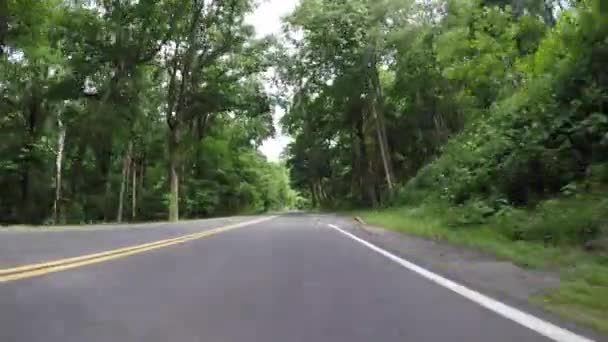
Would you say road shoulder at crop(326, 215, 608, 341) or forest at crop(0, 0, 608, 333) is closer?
road shoulder at crop(326, 215, 608, 341)

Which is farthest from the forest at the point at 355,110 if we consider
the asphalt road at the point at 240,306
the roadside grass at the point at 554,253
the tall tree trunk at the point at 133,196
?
the tall tree trunk at the point at 133,196

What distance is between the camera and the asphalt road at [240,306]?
15.1 ft

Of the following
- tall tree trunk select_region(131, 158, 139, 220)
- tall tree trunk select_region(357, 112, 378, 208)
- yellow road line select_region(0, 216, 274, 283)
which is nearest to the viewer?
yellow road line select_region(0, 216, 274, 283)

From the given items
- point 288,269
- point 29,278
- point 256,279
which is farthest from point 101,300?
point 288,269

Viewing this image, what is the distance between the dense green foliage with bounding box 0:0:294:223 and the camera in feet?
110

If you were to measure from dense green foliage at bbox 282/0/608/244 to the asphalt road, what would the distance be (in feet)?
18.0

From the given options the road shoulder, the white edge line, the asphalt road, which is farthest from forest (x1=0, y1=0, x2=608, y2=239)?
the asphalt road

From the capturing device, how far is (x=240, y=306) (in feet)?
18.7

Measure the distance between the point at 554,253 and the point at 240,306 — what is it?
6236mm

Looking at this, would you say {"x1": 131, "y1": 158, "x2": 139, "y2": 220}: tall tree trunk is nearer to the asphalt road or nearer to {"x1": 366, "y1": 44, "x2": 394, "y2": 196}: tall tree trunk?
{"x1": 366, "y1": 44, "x2": 394, "y2": 196}: tall tree trunk

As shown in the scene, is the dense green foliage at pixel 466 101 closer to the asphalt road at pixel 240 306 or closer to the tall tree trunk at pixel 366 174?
the tall tree trunk at pixel 366 174

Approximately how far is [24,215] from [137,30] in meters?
17.7

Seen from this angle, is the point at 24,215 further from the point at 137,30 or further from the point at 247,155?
the point at 247,155

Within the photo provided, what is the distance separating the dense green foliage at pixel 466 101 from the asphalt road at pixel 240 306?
548 cm
